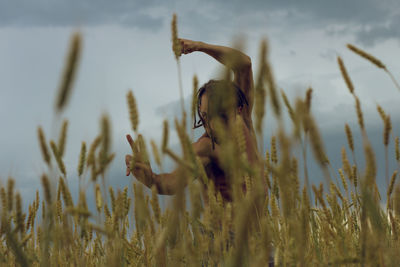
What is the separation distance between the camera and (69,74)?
0.93m

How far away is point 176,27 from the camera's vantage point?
1.22 metres

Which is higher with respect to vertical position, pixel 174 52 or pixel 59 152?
pixel 174 52

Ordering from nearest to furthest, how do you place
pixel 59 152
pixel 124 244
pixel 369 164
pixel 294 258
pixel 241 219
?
pixel 241 219 < pixel 294 258 < pixel 369 164 < pixel 59 152 < pixel 124 244

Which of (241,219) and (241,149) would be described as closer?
(241,219)

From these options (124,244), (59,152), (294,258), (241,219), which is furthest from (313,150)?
(124,244)

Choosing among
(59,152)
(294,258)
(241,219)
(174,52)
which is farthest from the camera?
(174,52)

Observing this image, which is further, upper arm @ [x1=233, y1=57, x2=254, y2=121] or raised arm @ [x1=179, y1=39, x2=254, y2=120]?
upper arm @ [x1=233, y1=57, x2=254, y2=121]

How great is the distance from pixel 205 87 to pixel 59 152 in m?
1.59

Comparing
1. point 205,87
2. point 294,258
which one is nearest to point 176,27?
point 294,258

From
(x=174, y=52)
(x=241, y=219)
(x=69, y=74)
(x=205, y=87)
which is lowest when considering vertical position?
(x=241, y=219)

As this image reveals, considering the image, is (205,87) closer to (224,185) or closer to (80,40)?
(224,185)

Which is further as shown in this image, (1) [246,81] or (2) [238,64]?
(1) [246,81]

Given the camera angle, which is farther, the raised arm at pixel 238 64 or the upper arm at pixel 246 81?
the upper arm at pixel 246 81

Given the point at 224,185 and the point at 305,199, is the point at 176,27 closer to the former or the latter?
the point at 305,199
